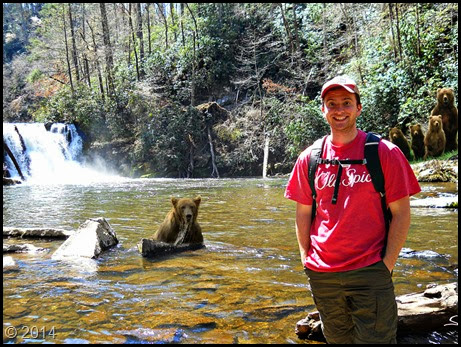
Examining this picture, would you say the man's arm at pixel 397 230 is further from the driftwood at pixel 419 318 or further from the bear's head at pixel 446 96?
the bear's head at pixel 446 96

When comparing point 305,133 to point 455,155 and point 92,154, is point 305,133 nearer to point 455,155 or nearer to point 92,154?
point 455,155

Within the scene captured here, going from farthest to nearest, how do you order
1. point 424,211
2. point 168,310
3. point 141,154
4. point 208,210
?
point 141,154, point 208,210, point 424,211, point 168,310

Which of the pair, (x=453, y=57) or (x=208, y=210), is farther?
(x=453, y=57)

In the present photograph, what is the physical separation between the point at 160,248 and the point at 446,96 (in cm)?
1395

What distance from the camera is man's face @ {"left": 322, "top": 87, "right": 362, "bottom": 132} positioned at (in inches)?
102

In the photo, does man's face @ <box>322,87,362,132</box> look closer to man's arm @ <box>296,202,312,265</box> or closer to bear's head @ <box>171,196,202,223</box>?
man's arm @ <box>296,202,312,265</box>

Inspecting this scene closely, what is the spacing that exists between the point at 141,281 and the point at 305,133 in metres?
19.1

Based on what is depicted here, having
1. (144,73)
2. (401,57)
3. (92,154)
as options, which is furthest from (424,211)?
(144,73)

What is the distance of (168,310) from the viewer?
3953 millimetres

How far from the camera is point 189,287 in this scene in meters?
4.72

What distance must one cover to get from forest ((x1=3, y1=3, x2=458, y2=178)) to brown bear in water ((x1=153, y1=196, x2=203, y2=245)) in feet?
53.1

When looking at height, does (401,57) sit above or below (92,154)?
above

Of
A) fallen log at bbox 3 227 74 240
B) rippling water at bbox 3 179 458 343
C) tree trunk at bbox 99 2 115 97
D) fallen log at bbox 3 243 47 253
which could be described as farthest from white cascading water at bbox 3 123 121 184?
rippling water at bbox 3 179 458 343

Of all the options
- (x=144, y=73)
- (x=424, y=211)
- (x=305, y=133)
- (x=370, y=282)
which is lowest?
(x=424, y=211)
